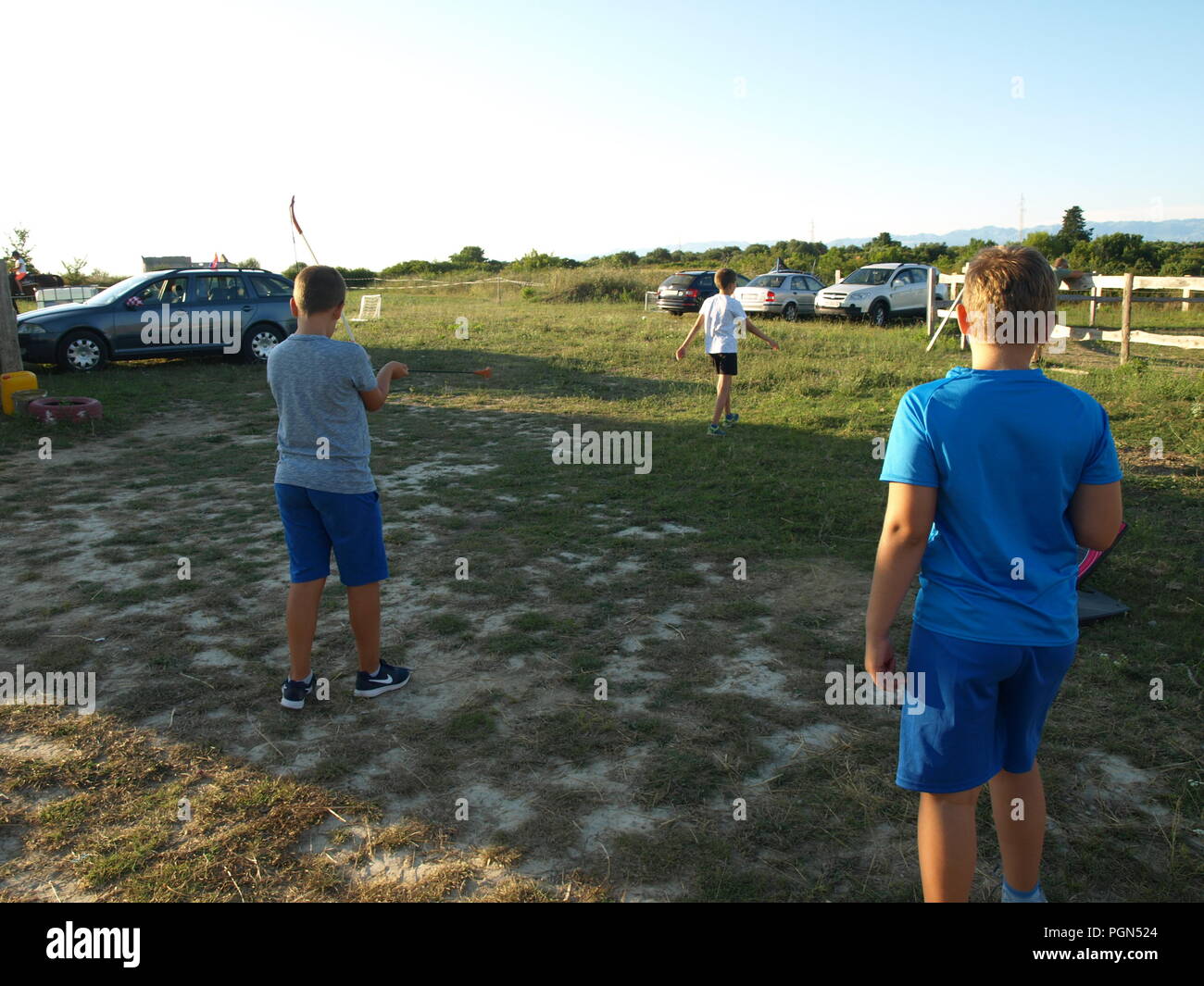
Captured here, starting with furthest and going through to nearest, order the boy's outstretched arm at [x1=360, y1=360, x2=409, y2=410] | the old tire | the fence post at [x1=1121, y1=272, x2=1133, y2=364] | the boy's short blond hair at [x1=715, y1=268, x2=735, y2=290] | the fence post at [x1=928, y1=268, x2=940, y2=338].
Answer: the fence post at [x1=928, y1=268, x2=940, y2=338] → the fence post at [x1=1121, y1=272, x2=1133, y2=364] → the old tire → the boy's short blond hair at [x1=715, y1=268, x2=735, y2=290] → the boy's outstretched arm at [x1=360, y1=360, x2=409, y2=410]

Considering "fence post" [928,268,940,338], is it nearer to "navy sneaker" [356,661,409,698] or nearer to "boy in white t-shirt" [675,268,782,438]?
"boy in white t-shirt" [675,268,782,438]

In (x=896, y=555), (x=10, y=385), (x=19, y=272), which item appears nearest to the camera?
(x=896, y=555)

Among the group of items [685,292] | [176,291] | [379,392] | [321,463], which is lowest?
[321,463]

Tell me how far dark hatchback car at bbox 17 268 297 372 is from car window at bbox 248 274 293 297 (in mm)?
15

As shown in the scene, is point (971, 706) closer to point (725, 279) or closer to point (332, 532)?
point (332, 532)

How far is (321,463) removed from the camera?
3891 millimetres

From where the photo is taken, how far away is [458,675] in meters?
4.39

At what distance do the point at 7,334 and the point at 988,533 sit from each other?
1263 centimetres

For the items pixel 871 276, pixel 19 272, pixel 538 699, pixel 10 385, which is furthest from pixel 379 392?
pixel 19 272

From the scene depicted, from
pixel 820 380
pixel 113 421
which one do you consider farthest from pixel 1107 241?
pixel 113 421

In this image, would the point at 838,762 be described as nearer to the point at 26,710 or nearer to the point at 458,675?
the point at 458,675

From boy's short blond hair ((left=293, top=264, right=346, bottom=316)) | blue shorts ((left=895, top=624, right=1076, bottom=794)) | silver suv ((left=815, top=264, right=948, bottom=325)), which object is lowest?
blue shorts ((left=895, top=624, right=1076, bottom=794))

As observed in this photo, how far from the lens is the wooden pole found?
11242mm

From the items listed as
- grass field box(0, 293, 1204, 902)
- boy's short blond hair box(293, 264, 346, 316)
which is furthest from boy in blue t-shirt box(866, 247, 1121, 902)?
boy's short blond hair box(293, 264, 346, 316)
